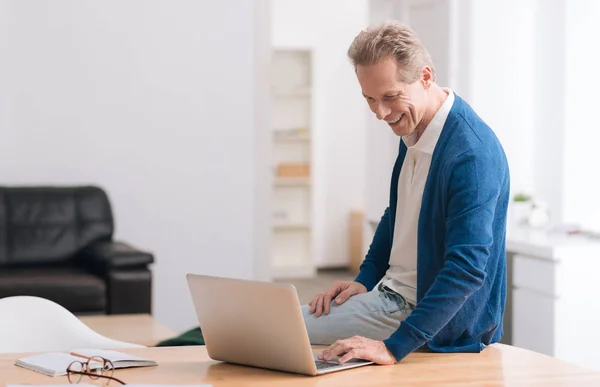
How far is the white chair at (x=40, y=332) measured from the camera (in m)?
2.71

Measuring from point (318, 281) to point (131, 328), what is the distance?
504 cm

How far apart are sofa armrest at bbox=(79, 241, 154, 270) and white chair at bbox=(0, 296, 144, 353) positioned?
2533mm

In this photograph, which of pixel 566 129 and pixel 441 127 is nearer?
pixel 441 127

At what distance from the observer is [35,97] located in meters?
6.06

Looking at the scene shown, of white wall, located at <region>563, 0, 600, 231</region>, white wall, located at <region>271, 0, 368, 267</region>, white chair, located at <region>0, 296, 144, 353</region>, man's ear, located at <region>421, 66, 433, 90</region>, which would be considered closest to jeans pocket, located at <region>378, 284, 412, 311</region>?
man's ear, located at <region>421, 66, 433, 90</region>

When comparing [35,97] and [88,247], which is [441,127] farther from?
[35,97]

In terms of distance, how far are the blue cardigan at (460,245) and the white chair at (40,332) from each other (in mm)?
874

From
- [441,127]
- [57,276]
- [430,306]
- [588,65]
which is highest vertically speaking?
[588,65]

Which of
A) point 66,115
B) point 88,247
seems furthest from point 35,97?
point 88,247

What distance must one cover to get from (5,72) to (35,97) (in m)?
0.22

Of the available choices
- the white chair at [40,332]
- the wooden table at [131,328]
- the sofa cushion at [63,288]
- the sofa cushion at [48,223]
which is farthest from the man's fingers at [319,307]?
the sofa cushion at [48,223]

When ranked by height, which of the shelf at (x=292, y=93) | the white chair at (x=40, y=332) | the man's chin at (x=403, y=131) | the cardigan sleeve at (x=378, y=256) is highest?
the shelf at (x=292, y=93)

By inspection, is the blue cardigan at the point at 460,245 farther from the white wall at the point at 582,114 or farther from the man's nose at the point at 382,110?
the white wall at the point at 582,114

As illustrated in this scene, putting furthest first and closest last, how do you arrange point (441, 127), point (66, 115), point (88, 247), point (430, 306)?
1. point (66, 115)
2. point (88, 247)
3. point (441, 127)
4. point (430, 306)
